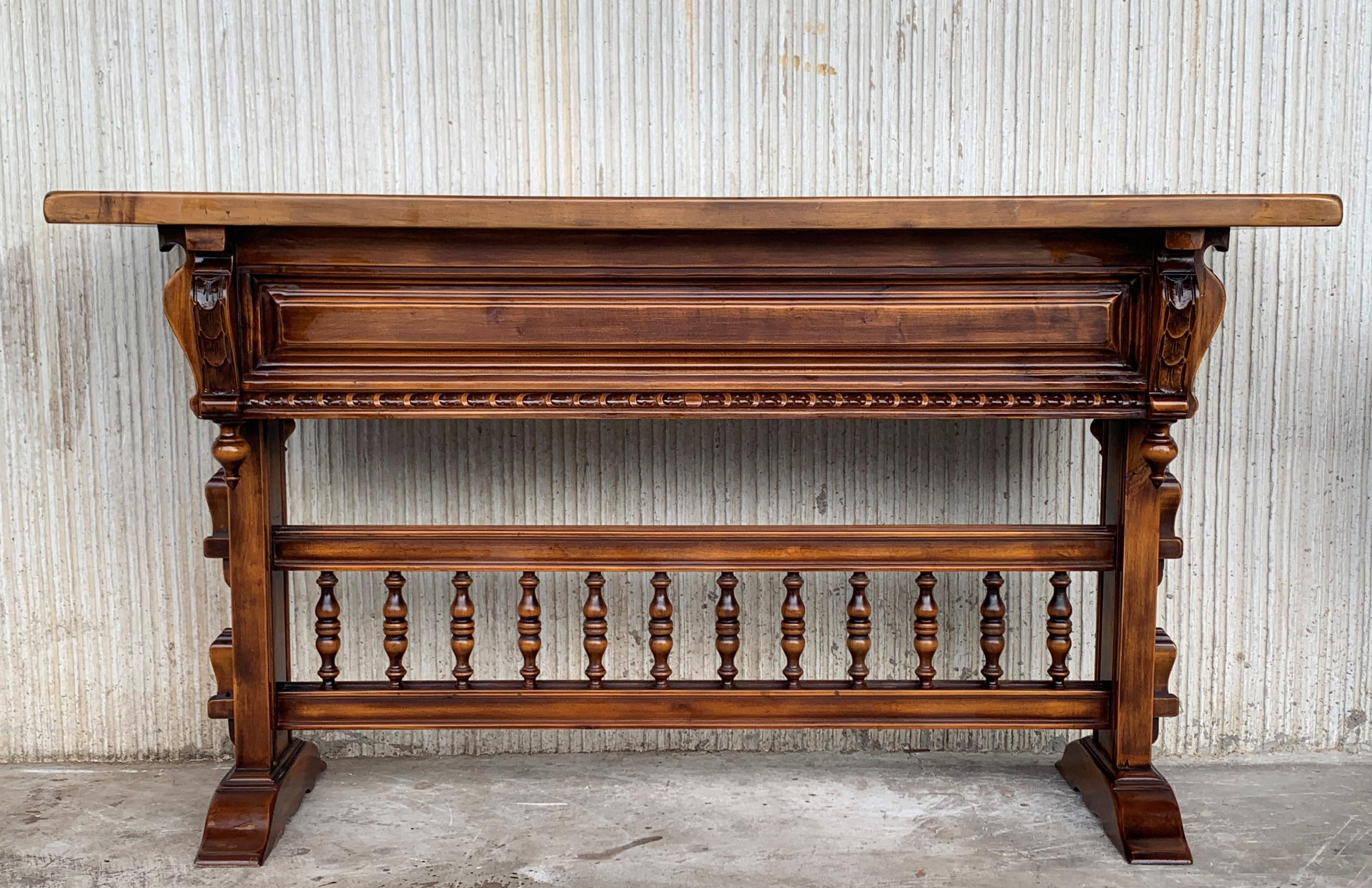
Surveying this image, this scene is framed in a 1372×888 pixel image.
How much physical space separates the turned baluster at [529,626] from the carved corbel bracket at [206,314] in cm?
64

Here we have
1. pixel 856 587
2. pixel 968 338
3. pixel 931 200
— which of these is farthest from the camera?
pixel 856 587

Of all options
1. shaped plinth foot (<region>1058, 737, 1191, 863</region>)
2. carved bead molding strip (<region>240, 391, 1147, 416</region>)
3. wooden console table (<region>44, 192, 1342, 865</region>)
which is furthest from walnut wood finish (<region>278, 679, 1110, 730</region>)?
carved bead molding strip (<region>240, 391, 1147, 416</region>)

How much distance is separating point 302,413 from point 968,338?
1.24 metres

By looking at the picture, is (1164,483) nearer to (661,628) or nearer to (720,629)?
(720,629)

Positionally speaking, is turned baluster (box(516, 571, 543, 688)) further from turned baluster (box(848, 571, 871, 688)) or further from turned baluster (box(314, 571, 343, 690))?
turned baluster (box(848, 571, 871, 688))

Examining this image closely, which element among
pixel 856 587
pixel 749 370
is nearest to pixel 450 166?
pixel 749 370

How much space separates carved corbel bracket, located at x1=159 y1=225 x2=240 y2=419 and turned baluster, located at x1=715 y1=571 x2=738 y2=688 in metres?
1.00

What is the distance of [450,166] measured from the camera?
2.42 metres

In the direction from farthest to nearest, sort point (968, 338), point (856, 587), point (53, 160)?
point (53, 160) < point (856, 587) < point (968, 338)

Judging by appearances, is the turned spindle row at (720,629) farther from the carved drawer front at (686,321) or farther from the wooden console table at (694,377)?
the carved drawer front at (686,321)

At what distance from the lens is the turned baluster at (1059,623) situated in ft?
6.85

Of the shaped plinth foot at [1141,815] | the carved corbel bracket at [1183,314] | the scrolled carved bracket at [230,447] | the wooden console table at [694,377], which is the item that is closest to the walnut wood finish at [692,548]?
the wooden console table at [694,377]

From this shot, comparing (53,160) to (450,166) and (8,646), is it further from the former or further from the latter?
(8,646)

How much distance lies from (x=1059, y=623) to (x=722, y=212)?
3.56ft
